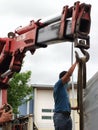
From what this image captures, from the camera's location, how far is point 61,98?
6965mm

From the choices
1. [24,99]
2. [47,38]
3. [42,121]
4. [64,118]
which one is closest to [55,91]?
[64,118]

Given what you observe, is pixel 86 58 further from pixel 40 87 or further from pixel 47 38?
pixel 40 87

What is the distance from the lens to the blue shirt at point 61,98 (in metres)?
6.91

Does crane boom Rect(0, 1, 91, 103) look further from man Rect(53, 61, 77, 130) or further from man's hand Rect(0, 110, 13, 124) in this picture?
man's hand Rect(0, 110, 13, 124)

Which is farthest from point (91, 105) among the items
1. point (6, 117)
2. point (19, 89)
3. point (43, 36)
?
point (19, 89)

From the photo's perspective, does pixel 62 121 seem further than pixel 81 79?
Yes

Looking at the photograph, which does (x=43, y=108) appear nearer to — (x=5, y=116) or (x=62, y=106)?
(x=5, y=116)

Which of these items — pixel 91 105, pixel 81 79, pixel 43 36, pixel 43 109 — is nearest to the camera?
pixel 81 79

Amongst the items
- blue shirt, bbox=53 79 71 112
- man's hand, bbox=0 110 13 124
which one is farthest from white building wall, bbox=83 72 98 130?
man's hand, bbox=0 110 13 124

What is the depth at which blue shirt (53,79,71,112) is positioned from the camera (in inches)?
272

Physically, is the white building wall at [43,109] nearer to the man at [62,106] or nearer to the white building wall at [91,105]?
the man at [62,106]

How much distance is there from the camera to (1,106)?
7809 millimetres

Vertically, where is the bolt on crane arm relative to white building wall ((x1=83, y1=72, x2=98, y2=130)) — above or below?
above

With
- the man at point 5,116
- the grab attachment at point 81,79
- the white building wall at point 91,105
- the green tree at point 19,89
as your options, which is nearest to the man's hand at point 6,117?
the man at point 5,116
